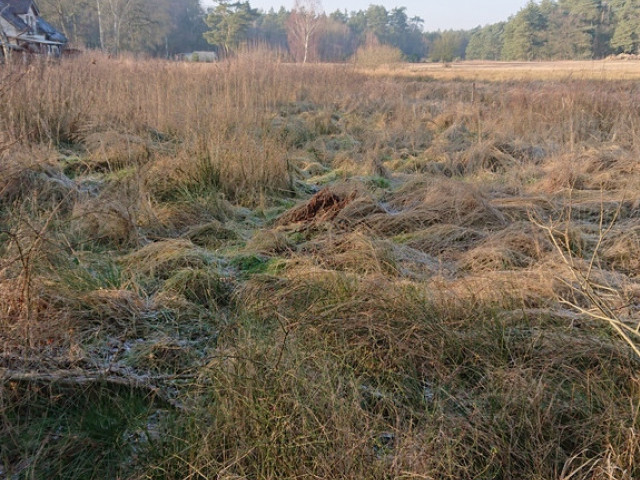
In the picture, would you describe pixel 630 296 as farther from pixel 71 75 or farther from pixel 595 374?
pixel 71 75

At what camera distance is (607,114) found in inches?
358

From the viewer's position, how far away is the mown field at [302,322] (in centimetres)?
157

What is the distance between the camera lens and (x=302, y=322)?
85.9 inches

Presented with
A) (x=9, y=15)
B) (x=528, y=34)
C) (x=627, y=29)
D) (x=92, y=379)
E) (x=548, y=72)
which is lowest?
(x=92, y=379)

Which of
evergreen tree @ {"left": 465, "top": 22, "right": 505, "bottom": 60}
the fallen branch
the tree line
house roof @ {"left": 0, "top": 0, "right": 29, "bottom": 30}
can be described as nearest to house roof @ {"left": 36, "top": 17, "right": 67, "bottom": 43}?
the tree line

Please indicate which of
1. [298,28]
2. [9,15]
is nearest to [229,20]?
[298,28]

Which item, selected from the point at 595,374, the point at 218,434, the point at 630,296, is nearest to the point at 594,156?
the point at 630,296

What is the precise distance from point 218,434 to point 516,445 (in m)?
0.99

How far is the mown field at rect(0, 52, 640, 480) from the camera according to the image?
1.57 m

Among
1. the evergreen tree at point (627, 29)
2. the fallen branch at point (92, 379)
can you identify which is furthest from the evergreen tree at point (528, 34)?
the fallen branch at point (92, 379)

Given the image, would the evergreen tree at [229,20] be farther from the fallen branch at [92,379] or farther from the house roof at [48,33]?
the fallen branch at [92,379]

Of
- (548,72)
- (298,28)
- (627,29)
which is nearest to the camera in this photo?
(548,72)

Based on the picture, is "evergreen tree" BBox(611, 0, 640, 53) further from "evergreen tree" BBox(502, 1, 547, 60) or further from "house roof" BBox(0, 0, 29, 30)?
"house roof" BBox(0, 0, 29, 30)

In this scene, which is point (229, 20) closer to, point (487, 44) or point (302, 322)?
point (487, 44)
